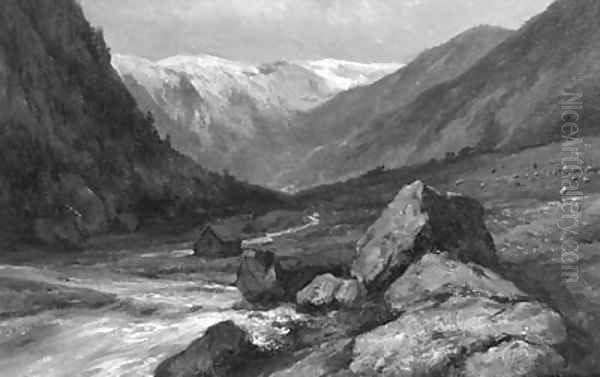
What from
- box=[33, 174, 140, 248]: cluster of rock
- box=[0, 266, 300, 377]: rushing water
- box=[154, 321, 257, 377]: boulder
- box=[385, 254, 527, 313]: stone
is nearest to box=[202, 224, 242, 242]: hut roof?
box=[33, 174, 140, 248]: cluster of rock

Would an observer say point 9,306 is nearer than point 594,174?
Yes

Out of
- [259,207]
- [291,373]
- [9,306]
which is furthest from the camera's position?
[259,207]

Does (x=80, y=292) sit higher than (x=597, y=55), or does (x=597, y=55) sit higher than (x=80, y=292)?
(x=597, y=55)

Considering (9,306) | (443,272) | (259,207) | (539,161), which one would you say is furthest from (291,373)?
(259,207)

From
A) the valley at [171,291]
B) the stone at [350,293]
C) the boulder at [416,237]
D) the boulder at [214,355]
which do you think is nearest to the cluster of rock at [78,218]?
the valley at [171,291]

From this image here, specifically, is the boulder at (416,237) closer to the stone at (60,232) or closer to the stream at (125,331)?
the stream at (125,331)

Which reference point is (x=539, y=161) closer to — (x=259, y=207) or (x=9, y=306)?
(x=259, y=207)

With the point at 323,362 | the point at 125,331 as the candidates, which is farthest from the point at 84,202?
the point at 323,362
